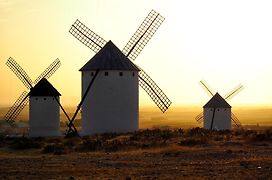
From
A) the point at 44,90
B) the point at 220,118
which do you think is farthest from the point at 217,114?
the point at 44,90

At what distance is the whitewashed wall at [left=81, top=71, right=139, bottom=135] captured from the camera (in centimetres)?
4128

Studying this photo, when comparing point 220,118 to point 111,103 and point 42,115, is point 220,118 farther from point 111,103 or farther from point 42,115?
point 111,103

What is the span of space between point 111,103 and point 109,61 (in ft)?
12.1

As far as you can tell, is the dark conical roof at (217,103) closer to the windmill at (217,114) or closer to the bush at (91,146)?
the windmill at (217,114)

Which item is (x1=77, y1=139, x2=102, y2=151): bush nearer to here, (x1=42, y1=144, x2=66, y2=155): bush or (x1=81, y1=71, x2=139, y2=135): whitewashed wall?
(x1=42, y1=144, x2=66, y2=155): bush

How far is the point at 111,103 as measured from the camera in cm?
4122

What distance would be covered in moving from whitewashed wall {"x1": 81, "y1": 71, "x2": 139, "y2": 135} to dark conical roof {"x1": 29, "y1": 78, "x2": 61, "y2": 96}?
7910 mm

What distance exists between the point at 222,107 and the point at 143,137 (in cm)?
2785

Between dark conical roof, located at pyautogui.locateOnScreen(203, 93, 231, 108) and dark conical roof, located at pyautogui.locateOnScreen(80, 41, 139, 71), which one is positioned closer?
dark conical roof, located at pyautogui.locateOnScreen(80, 41, 139, 71)

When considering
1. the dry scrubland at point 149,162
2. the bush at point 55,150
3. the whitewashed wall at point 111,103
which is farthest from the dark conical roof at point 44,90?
the bush at point 55,150

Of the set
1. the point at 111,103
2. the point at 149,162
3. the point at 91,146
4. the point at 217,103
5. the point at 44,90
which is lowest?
the point at 149,162

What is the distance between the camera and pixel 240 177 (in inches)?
654

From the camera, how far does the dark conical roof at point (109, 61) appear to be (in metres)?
41.6

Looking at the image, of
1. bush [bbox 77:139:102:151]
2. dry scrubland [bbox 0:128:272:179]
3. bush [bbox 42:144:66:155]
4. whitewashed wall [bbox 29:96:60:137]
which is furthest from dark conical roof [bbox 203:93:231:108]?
bush [bbox 42:144:66:155]
